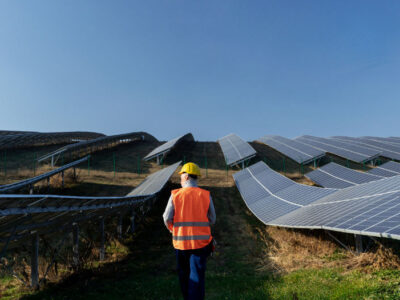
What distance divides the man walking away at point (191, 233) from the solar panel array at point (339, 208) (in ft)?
12.5

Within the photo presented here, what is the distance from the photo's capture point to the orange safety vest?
4.25 metres

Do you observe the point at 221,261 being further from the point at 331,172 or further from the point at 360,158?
the point at 360,158

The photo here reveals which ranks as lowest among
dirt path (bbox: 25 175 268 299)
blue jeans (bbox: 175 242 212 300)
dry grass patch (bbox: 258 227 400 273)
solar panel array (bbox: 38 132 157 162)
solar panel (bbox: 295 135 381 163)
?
dirt path (bbox: 25 175 268 299)

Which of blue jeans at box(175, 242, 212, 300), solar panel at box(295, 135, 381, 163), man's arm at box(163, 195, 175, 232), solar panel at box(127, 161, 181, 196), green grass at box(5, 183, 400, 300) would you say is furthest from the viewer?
solar panel at box(295, 135, 381, 163)

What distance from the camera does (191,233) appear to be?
14.0ft

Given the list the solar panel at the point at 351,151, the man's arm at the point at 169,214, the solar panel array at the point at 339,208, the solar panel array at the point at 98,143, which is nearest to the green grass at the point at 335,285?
the solar panel array at the point at 339,208

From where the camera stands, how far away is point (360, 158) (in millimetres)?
30266

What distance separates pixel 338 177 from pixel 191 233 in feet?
62.1

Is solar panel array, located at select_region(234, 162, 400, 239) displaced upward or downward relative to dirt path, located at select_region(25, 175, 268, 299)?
upward

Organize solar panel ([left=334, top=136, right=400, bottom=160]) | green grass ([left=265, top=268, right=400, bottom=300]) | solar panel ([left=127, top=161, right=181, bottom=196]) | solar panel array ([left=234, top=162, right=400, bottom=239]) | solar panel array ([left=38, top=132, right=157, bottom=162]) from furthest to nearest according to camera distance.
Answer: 1. solar panel ([left=334, top=136, right=400, bottom=160])
2. solar panel array ([left=38, top=132, right=157, bottom=162])
3. solar panel ([left=127, top=161, right=181, bottom=196])
4. solar panel array ([left=234, top=162, right=400, bottom=239])
5. green grass ([left=265, top=268, right=400, bottom=300])

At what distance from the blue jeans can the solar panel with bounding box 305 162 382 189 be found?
55.0 ft

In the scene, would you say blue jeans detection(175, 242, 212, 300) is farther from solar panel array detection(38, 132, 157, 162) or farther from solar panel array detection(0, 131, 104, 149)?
solar panel array detection(0, 131, 104, 149)

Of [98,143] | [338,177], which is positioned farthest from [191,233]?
[98,143]

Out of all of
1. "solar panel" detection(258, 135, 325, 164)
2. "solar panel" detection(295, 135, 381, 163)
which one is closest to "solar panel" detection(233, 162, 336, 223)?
"solar panel" detection(258, 135, 325, 164)
